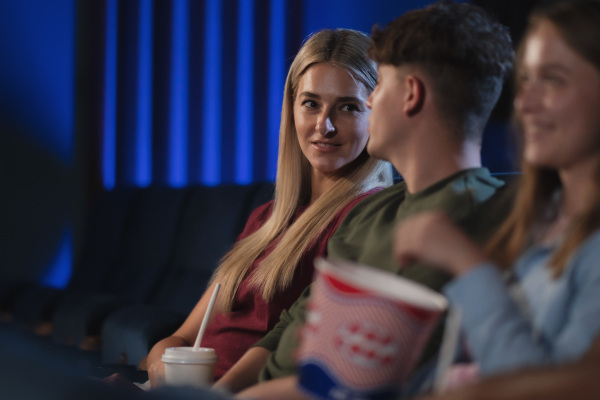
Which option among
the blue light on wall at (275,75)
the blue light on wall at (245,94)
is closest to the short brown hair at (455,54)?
the blue light on wall at (275,75)

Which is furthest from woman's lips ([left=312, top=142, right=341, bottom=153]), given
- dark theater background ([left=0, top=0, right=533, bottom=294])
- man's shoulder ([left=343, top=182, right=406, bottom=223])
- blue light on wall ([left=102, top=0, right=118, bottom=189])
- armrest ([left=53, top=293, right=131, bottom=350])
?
blue light on wall ([left=102, top=0, right=118, bottom=189])

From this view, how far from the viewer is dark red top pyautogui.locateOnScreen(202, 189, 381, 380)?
1.57 metres

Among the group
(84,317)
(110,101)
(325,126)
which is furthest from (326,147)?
(110,101)

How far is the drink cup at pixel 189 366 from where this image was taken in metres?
1.24

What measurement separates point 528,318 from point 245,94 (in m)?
2.59

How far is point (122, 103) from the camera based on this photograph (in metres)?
4.01

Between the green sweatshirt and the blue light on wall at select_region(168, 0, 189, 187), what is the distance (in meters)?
2.45

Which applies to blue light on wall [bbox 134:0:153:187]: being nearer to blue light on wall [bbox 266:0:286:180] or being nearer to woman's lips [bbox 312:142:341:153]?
blue light on wall [bbox 266:0:286:180]

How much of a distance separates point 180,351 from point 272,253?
1.35 ft

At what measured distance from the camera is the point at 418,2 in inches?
91.4

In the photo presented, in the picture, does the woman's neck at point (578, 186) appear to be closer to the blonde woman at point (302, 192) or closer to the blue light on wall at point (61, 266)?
the blonde woman at point (302, 192)

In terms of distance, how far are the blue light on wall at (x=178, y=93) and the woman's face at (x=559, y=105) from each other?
9.57 ft

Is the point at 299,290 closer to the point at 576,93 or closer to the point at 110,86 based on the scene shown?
the point at 576,93

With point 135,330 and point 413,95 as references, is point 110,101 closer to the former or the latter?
point 135,330
